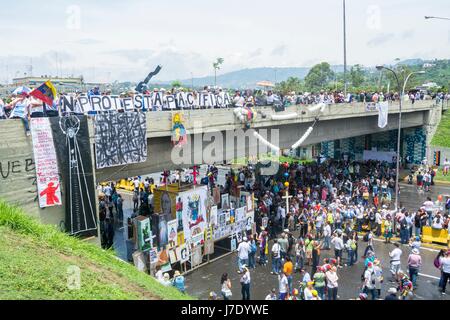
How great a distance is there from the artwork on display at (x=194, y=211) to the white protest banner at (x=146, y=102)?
3.60m

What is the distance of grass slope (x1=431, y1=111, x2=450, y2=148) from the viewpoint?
4052 cm

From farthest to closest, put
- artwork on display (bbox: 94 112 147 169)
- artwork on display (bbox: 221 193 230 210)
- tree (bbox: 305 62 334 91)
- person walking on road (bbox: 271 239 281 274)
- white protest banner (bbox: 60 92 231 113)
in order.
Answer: tree (bbox: 305 62 334 91) → artwork on display (bbox: 221 193 230 210) → person walking on road (bbox: 271 239 281 274) → artwork on display (bbox: 94 112 147 169) → white protest banner (bbox: 60 92 231 113)

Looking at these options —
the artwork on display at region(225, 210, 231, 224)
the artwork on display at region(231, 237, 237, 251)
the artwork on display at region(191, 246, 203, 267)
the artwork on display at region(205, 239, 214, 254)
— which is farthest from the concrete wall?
the artwork on display at region(231, 237, 237, 251)

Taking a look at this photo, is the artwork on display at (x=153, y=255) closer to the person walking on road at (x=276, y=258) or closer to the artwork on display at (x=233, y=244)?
the person walking on road at (x=276, y=258)

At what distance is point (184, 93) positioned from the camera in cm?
1814

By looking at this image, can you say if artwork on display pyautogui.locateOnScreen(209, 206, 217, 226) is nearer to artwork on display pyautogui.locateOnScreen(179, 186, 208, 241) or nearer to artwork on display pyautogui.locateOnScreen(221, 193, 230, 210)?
artwork on display pyautogui.locateOnScreen(179, 186, 208, 241)

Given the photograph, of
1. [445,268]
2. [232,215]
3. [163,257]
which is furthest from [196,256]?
[445,268]

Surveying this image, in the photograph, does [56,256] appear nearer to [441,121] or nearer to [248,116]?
[248,116]

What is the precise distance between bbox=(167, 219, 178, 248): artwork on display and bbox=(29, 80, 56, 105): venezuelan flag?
19.8 feet

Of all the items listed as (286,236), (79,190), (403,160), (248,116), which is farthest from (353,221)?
(403,160)

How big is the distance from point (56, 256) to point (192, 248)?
7.76 m

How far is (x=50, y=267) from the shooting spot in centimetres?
909

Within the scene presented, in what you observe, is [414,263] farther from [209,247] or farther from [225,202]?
[225,202]

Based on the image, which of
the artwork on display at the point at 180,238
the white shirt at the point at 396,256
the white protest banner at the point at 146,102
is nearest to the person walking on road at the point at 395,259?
the white shirt at the point at 396,256
